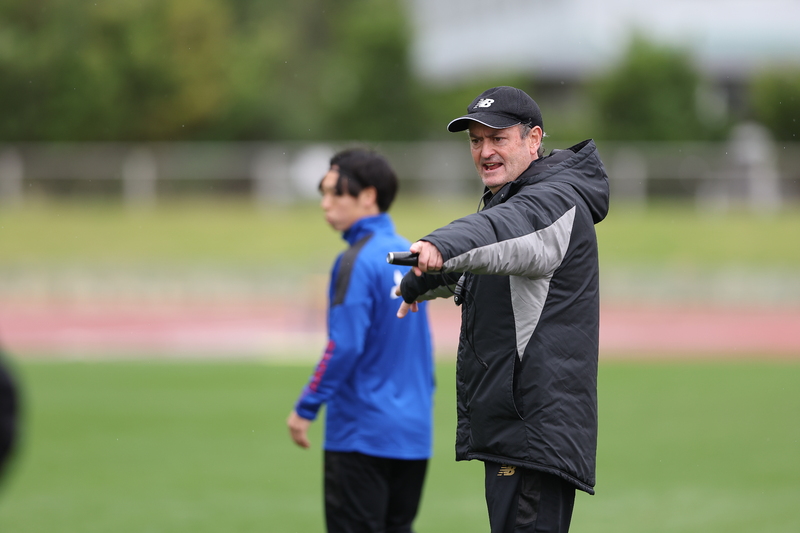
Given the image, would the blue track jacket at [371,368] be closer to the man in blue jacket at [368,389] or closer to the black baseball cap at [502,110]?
the man in blue jacket at [368,389]

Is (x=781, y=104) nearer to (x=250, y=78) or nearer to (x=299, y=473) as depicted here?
(x=250, y=78)

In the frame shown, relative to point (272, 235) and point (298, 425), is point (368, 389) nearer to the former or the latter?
point (298, 425)

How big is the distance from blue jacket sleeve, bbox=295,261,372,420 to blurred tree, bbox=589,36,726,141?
1063 inches

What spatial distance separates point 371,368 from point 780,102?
91.3 feet

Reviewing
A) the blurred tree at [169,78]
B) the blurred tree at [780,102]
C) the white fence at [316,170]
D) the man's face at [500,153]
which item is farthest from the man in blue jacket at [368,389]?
the blurred tree at [169,78]

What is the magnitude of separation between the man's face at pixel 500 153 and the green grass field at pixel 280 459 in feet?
7.75

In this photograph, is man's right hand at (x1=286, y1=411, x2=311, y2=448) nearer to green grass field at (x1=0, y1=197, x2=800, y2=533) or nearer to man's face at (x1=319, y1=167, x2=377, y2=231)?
man's face at (x1=319, y1=167, x2=377, y2=231)

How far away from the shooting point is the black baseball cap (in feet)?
11.3

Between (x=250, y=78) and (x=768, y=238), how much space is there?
1805 cm

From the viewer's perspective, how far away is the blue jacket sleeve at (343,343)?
437 centimetres

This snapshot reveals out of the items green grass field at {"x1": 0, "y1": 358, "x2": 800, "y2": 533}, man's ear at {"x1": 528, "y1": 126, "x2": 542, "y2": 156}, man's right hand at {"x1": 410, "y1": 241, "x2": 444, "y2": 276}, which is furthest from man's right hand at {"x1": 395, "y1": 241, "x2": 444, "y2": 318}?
green grass field at {"x1": 0, "y1": 358, "x2": 800, "y2": 533}

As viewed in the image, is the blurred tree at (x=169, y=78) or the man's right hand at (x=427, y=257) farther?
the blurred tree at (x=169, y=78)

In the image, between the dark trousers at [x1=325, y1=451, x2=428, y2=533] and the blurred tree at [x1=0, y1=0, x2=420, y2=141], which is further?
the blurred tree at [x1=0, y1=0, x2=420, y2=141]

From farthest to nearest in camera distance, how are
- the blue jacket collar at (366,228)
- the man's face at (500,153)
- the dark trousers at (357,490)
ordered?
the blue jacket collar at (366,228)
the dark trousers at (357,490)
the man's face at (500,153)
